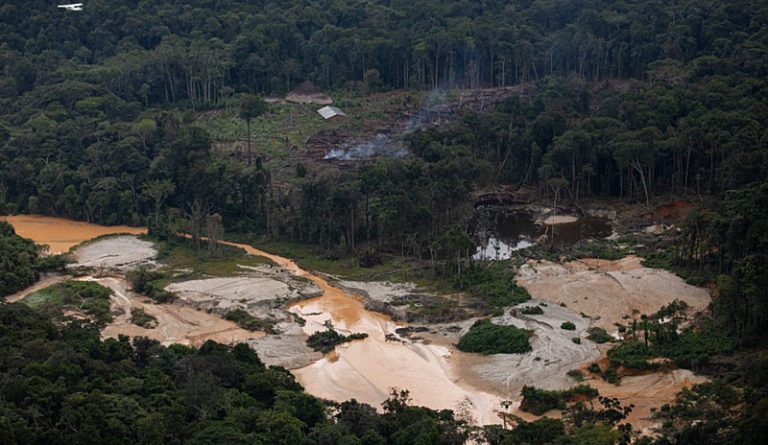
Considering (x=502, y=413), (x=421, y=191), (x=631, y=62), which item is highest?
(x=631, y=62)

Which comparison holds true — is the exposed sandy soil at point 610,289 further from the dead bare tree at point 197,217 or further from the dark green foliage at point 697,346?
the dead bare tree at point 197,217

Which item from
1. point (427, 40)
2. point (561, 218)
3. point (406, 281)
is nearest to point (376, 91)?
point (427, 40)

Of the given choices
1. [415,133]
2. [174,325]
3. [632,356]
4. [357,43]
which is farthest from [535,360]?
[357,43]

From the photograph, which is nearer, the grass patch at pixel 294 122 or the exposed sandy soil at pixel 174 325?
the exposed sandy soil at pixel 174 325

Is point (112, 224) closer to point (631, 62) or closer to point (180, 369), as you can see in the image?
point (180, 369)

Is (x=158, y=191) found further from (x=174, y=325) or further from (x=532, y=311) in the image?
(x=532, y=311)

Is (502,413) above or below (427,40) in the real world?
below

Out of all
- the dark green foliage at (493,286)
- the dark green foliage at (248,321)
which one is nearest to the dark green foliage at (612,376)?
the dark green foliage at (493,286)
